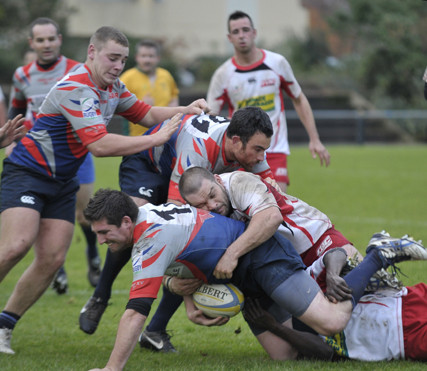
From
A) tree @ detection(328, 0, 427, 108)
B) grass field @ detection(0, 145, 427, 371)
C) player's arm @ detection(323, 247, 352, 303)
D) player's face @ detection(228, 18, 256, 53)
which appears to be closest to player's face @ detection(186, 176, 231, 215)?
player's arm @ detection(323, 247, 352, 303)

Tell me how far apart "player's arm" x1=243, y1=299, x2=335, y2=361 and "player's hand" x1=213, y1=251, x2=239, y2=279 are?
1.51 ft

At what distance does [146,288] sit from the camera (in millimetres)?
4469

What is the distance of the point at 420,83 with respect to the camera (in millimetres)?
27781

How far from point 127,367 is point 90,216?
3.76 ft

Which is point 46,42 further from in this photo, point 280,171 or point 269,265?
point 269,265

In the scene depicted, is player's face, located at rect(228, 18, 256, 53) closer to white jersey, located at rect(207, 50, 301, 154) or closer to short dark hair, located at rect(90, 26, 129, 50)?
white jersey, located at rect(207, 50, 301, 154)

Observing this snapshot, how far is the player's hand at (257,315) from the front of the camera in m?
5.02

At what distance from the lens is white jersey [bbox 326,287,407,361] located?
490 centimetres

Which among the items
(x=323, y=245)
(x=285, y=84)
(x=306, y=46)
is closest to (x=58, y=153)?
(x=323, y=245)

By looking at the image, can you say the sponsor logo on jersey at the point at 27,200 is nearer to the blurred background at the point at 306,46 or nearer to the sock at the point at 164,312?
the sock at the point at 164,312

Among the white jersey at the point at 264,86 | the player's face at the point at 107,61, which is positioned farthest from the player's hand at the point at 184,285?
the white jersey at the point at 264,86

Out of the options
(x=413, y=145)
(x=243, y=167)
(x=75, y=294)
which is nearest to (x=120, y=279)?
(x=75, y=294)

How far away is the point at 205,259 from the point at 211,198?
440 mm

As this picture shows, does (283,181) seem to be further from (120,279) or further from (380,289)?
(380,289)
